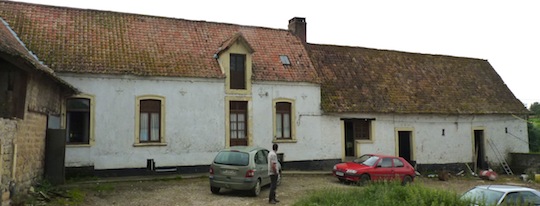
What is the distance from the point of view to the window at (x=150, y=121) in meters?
17.4

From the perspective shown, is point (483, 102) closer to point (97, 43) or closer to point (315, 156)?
A: point (315, 156)

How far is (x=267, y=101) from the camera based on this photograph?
773 inches

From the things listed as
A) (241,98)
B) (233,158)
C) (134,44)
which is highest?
(134,44)

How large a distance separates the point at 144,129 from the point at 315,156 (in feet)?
26.8

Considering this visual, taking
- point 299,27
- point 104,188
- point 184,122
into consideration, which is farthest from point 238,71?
point 104,188

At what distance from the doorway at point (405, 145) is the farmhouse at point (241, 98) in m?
0.06

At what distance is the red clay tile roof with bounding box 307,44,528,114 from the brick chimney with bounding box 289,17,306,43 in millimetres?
934

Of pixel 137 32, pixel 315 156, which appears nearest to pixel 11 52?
pixel 137 32

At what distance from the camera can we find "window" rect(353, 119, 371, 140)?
2198 centimetres

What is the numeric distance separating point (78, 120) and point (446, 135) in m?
19.2

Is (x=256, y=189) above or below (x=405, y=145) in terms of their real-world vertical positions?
below

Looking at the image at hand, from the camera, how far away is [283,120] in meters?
20.2

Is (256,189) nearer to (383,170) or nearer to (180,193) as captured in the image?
(180,193)

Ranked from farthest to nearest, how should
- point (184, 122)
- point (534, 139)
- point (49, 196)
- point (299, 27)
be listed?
point (534, 139)
point (299, 27)
point (184, 122)
point (49, 196)
